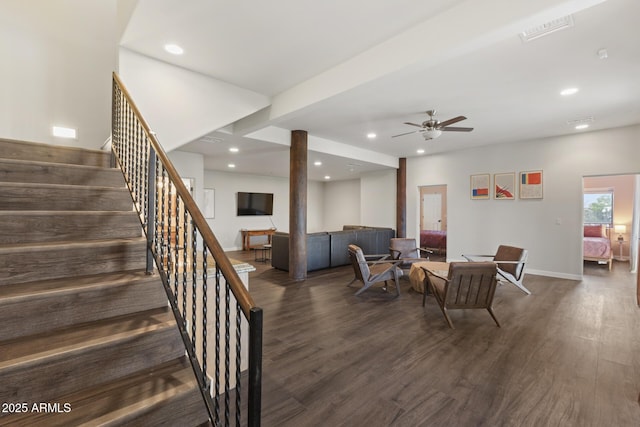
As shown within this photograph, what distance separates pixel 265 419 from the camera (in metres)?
1.84

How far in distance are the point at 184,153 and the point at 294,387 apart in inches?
233

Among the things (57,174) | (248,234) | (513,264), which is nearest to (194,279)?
(57,174)

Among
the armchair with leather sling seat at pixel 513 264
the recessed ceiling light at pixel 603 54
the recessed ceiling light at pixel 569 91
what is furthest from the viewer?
the armchair with leather sling seat at pixel 513 264

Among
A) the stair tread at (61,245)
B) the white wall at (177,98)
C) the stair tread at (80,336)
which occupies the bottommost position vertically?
the stair tread at (80,336)

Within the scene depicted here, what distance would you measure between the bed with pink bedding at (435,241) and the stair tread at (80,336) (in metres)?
8.19

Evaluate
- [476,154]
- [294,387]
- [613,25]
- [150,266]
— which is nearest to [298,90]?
[150,266]

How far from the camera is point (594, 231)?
7.48m

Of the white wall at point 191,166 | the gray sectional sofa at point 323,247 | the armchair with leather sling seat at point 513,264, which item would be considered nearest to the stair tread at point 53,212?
the gray sectional sofa at point 323,247

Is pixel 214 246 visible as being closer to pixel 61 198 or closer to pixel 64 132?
pixel 61 198

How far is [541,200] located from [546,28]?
4.75 metres

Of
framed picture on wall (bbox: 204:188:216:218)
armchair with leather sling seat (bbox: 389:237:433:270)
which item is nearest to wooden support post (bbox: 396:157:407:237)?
armchair with leather sling seat (bbox: 389:237:433:270)

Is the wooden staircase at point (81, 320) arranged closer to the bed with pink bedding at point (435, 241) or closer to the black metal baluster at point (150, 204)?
the black metal baluster at point (150, 204)

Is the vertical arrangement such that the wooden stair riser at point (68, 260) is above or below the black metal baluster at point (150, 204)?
below

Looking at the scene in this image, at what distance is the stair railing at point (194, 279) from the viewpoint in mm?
1111
